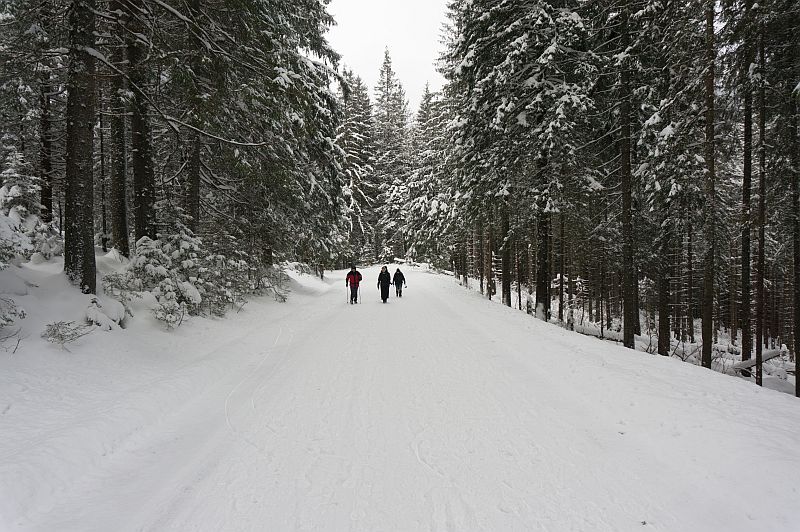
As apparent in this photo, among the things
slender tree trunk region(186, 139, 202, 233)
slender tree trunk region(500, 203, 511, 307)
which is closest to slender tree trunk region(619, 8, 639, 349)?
slender tree trunk region(500, 203, 511, 307)

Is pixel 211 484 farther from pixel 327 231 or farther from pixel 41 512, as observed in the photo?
pixel 327 231

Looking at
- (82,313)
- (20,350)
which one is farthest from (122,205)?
(20,350)

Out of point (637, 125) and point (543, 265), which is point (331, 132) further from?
point (637, 125)

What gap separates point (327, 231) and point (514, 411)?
16.0 m

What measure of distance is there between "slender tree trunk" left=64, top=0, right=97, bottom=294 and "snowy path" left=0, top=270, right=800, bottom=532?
2.44 m

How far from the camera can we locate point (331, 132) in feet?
56.6

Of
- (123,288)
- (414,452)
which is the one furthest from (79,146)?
(414,452)

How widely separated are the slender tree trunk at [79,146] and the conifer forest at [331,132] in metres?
0.03

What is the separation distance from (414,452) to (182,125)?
26.8 feet

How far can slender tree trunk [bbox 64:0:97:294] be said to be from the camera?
681cm

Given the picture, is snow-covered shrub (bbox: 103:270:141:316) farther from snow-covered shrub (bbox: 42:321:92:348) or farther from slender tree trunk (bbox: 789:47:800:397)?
slender tree trunk (bbox: 789:47:800:397)

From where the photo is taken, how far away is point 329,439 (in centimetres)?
450

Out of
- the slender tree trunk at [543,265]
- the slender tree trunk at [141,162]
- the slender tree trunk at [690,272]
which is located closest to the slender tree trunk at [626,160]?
the slender tree trunk at [690,272]

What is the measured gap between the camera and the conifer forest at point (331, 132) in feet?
25.9
